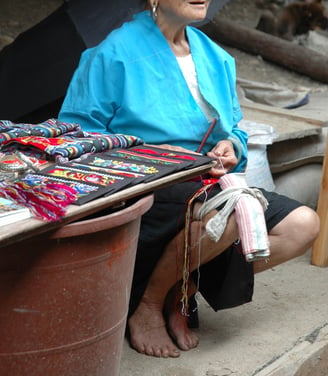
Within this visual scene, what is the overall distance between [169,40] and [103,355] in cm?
138

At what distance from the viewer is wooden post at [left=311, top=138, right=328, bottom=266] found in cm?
390

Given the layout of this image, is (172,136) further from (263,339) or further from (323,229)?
(323,229)

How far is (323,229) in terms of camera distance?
4.01m

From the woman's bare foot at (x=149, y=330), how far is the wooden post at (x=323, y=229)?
1238 mm

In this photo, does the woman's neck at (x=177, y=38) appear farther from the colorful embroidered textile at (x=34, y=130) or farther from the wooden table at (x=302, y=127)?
the wooden table at (x=302, y=127)

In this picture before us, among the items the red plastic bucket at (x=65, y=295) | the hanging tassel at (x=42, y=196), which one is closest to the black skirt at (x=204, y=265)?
the red plastic bucket at (x=65, y=295)

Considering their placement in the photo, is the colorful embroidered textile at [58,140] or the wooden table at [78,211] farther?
the colorful embroidered textile at [58,140]

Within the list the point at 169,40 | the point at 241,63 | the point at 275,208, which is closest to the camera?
the point at 275,208

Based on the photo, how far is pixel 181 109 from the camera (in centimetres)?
304

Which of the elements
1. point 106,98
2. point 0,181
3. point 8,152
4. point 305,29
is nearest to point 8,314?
point 0,181

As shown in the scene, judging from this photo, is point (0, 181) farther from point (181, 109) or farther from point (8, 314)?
point (181, 109)

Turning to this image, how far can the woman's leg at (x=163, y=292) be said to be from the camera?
2.91 meters

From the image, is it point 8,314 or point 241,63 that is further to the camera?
point 241,63

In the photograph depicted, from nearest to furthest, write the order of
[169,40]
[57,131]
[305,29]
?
[57,131], [169,40], [305,29]
